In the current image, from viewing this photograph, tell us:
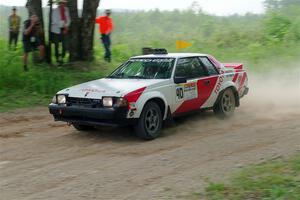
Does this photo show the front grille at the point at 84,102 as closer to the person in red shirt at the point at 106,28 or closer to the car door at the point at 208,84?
the car door at the point at 208,84

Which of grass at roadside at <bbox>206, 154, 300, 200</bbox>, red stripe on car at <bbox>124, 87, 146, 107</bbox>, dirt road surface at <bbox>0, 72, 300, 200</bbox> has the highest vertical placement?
red stripe on car at <bbox>124, 87, 146, 107</bbox>

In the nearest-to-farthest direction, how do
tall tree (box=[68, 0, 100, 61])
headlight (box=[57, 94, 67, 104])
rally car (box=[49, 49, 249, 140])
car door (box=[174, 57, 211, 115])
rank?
rally car (box=[49, 49, 249, 140]), headlight (box=[57, 94, 67, 104]), car door (box=[174, 57, 211, 115]), tall tree (box=[68, 0, 100, 61])

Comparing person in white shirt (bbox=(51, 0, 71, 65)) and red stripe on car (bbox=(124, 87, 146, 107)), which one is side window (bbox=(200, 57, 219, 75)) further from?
person in white shirt (bbox=(51, 0, 71, 65))

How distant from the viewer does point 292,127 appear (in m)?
9.09

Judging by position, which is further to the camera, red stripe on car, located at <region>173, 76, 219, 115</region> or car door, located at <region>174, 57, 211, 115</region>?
red stripe on car, located at <region>173, 76, 219, 115</region>

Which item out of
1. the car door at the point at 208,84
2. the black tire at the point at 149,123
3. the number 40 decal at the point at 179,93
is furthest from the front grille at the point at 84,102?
the car door at the point at 208,84

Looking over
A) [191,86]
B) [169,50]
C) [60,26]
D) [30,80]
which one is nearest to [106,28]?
[60,26]

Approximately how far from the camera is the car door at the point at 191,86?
8859mm

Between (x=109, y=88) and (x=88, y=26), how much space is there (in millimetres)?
7176

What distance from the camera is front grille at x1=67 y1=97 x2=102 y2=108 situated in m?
7.91

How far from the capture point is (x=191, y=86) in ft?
29.8

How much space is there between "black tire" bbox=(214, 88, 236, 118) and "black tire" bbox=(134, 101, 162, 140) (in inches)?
72.0

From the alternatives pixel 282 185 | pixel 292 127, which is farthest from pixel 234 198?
pixel 292 127

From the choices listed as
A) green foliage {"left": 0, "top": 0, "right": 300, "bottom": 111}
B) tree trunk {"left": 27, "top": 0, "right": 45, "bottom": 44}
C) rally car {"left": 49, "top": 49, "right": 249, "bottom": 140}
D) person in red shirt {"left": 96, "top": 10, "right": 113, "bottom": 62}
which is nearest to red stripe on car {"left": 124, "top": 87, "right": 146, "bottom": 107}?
rally car {"left": 49, "top": 49, "right": 249, "bottom": 140}
